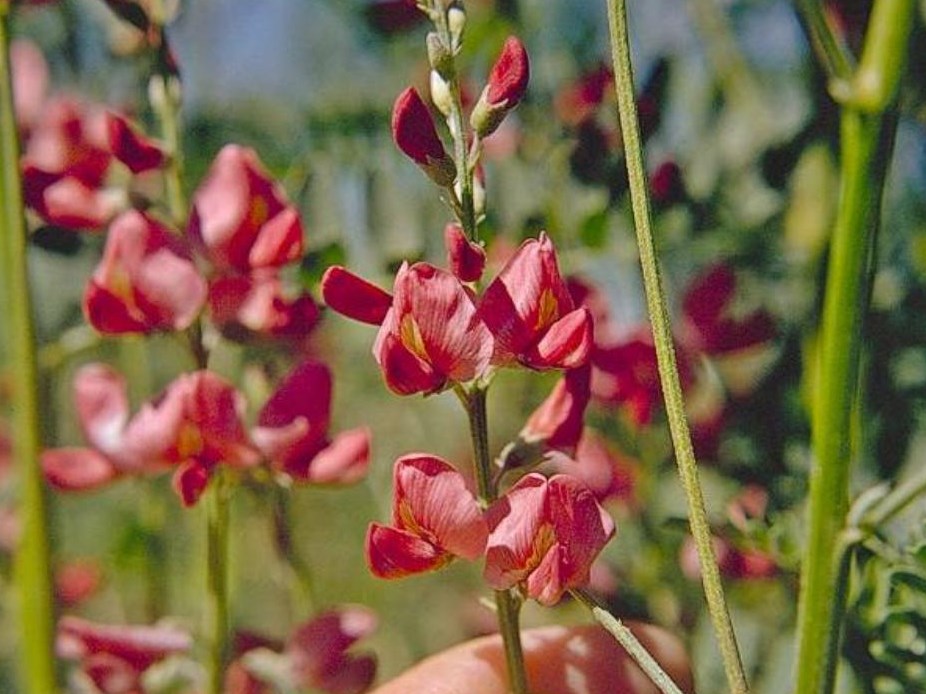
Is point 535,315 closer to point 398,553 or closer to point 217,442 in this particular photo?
point 398,553

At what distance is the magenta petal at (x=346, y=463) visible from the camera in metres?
0.85

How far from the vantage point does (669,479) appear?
125cm

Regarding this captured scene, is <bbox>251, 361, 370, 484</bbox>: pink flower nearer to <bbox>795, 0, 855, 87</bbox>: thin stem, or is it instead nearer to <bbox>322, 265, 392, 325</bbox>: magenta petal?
<bbox>322, 265, 392, 325</bbox>: magenta petal

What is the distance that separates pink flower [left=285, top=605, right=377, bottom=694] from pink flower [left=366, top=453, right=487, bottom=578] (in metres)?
0.25

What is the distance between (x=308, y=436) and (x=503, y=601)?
0.25 metres

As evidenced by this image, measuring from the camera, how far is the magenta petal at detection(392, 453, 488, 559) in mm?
636

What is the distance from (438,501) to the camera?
0.64 m

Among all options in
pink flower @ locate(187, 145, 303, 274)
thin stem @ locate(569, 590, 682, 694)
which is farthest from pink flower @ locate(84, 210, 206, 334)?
thin stem @ locate(569, 590, 682, 694)

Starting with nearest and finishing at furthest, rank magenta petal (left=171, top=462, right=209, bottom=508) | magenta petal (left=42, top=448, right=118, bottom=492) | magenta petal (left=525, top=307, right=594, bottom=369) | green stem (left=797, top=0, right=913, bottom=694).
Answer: green stem (left=797, top=0, right=913, bottom=694) → magenta petal (left=525, top=307, right=594, bottom=369) → magenta petal (left=171, top=462, right=209, bottom=508) → magenta petal (left=42, top=448, right=118, bottom=492)

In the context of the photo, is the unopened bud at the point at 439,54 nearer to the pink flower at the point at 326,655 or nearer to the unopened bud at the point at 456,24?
the unopened bud at the point at 456,24

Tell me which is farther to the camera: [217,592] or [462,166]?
[217,592]

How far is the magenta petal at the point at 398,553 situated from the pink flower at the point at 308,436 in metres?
0.19

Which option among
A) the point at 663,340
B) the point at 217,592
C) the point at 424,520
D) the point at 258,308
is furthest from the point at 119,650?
the point at 663,340

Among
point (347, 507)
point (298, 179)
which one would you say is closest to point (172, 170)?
point (298, 179)
